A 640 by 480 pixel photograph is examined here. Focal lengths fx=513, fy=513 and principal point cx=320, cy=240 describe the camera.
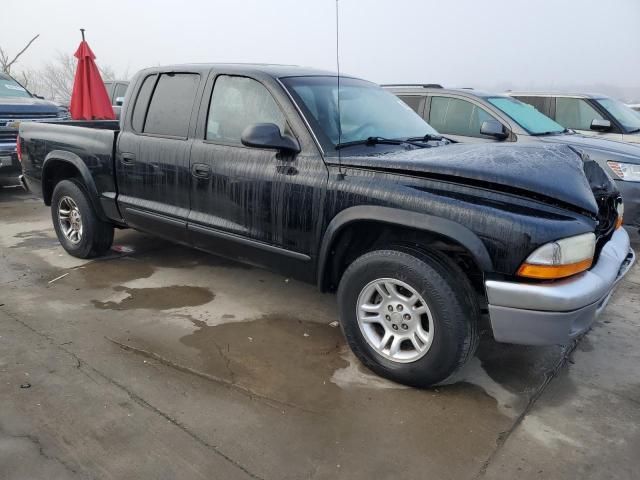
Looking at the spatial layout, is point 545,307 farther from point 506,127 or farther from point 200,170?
point 506,127

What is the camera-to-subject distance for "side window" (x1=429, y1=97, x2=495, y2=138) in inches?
248

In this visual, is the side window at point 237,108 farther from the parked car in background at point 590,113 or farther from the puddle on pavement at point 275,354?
the parked car in background at point 590,113

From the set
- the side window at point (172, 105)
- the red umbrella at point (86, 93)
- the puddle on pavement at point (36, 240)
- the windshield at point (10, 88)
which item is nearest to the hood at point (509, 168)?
the side window at point (172, 105)

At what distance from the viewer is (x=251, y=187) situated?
337 centimetres

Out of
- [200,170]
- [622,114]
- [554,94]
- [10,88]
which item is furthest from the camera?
[10,88]

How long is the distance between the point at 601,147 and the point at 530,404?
4073 mm

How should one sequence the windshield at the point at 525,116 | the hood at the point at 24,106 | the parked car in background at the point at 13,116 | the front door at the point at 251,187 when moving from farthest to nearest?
the hood at the point at 24,106 < the parked car in background at the point at 13,116 < the windshield at the point at 525,116 < the front door at the point at 251,187

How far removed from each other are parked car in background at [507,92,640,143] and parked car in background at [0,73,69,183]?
292 inches

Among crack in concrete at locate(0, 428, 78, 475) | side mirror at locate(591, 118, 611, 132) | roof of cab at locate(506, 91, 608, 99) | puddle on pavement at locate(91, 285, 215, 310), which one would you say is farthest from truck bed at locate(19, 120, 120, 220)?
side mirror at locate(591, 118, 611, 132)

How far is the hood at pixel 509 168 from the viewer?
8.41ft

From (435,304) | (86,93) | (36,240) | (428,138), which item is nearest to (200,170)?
(428,138)

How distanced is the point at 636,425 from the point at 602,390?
1.05 feet

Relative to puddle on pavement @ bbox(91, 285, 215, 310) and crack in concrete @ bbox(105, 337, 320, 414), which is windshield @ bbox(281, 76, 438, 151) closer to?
crack in concrete @ bbox(105, 337, 320, 414)

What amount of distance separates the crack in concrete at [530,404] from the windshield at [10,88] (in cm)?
927
